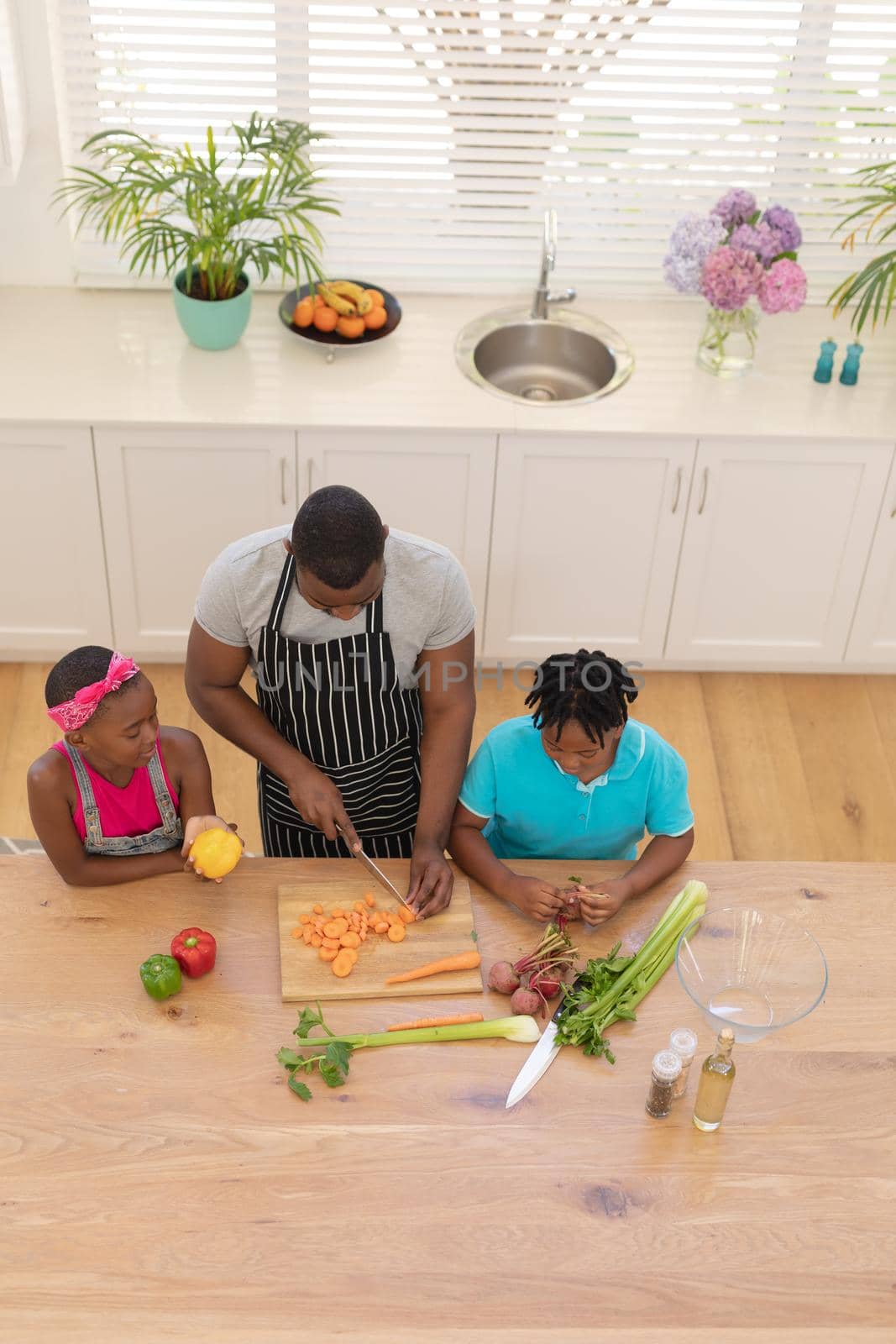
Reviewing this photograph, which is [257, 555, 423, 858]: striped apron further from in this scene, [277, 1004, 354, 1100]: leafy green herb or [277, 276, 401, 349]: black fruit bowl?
[277, 276, 401, 349]: black fruit bowl

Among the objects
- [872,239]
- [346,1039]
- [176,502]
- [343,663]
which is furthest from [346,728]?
[872,239]

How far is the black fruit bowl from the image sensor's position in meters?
3.65

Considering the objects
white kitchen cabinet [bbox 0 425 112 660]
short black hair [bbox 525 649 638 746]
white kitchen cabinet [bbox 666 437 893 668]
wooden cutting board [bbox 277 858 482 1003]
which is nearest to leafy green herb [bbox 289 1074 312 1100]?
wooden cutting board [bbox 277 858 482 1003]

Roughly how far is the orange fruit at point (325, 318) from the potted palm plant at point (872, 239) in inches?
52.2

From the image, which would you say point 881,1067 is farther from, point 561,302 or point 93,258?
point 93,258

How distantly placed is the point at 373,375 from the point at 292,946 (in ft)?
6.55

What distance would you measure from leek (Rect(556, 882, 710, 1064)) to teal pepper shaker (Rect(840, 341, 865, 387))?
6.66 feet

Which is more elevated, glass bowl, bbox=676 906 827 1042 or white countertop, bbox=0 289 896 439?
white countertop, bbox=0 289 896 439

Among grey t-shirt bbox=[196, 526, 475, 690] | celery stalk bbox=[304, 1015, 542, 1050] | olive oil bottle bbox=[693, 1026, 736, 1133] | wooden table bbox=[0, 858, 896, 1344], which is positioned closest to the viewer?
wooden table bbox=[0, 858, 896, 1344]

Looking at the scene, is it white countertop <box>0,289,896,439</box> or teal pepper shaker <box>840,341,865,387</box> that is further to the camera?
teal pepper shaker <box>840,341,865,387</box>

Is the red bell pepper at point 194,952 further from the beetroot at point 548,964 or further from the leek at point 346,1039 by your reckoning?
the beetroot at point 548,964

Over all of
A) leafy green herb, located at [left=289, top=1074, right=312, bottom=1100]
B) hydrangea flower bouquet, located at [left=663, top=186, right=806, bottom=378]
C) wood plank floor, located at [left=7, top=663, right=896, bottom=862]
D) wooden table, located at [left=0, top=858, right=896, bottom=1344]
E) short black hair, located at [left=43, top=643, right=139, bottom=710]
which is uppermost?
hydrangea flower bouquet, located at [left=663, top=186, right=806, bottom=378]

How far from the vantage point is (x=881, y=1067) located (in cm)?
195

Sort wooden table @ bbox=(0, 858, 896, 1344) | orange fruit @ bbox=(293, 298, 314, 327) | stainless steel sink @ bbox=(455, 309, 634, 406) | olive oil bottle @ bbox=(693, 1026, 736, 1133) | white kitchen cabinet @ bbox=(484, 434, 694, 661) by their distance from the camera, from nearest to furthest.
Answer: wooden table @ bbox=(0, 858, 896, 1344) → olive oil bottle @ bbox=(693, 1026, 736, 1133) → white kitchen cabinet @ bbox=(484, 434, 694, 661) → orange fruit @ bbox=(293, 298, 314, 327) → stainless steel sink @ bbox=(455, 309, 634, 406)
